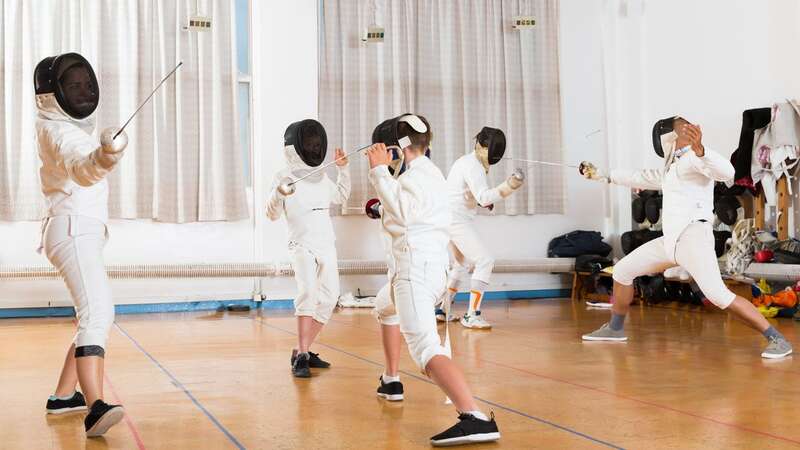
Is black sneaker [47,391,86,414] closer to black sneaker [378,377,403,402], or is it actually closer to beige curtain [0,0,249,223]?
black sneaker [378,377,403,402]

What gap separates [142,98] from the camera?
302 inches

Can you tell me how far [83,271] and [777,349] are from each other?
3.33 m

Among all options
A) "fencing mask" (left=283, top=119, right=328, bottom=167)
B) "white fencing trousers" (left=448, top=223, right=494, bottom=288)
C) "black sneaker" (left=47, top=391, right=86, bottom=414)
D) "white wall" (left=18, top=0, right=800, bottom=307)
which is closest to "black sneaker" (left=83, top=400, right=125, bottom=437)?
"black sneaker" (left=47, top=391, right=86, bottom=414)

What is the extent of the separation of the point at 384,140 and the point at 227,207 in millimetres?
4984

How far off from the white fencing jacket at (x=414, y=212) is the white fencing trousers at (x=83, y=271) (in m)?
0.93

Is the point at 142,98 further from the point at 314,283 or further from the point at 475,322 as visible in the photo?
the point at 314,283

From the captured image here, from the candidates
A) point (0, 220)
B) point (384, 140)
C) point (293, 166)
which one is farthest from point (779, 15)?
point (0, 220)

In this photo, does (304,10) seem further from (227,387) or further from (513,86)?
(227,387)

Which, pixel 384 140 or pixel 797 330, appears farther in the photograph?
pixel 797 330

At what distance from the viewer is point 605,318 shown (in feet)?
22.0

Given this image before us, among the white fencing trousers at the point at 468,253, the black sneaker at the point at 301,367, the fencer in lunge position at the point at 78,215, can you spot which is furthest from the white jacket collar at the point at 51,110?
the white fencing trousers at the point at 468,253

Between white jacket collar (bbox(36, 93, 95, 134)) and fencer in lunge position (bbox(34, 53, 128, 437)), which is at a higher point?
white jacket collar (bbox(36, 93, 95, 134))

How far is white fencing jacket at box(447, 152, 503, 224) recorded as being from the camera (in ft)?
19.6

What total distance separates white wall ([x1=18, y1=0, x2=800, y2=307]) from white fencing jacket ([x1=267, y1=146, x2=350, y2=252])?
3.81 metres
